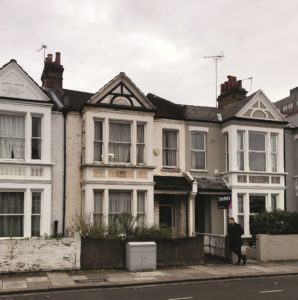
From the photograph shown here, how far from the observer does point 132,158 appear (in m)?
21.1

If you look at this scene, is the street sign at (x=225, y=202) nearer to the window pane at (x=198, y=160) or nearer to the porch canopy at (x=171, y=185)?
the porch canopy at (x=171, y=185)

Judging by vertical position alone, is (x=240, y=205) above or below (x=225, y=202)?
below

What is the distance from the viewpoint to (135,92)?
2148 cm

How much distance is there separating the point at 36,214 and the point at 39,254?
3.70 metres

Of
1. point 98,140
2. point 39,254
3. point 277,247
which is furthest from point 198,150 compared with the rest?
point 39,254

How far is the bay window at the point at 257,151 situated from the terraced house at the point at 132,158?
5 centimetres

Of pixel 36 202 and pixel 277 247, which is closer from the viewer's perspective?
pixel 36 202

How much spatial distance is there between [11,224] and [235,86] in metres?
13.9

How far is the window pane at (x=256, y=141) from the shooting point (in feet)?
78.7

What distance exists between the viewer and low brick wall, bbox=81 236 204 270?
1658 cm

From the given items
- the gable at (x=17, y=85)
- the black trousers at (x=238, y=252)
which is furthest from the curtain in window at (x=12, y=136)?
the black trousers at (x=238, y=252)

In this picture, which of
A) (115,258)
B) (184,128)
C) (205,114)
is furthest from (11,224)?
(205,114)

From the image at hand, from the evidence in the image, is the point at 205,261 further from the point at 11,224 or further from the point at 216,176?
the point at 11,224

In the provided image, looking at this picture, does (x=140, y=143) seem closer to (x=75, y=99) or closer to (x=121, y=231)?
(x=75, y=99)
